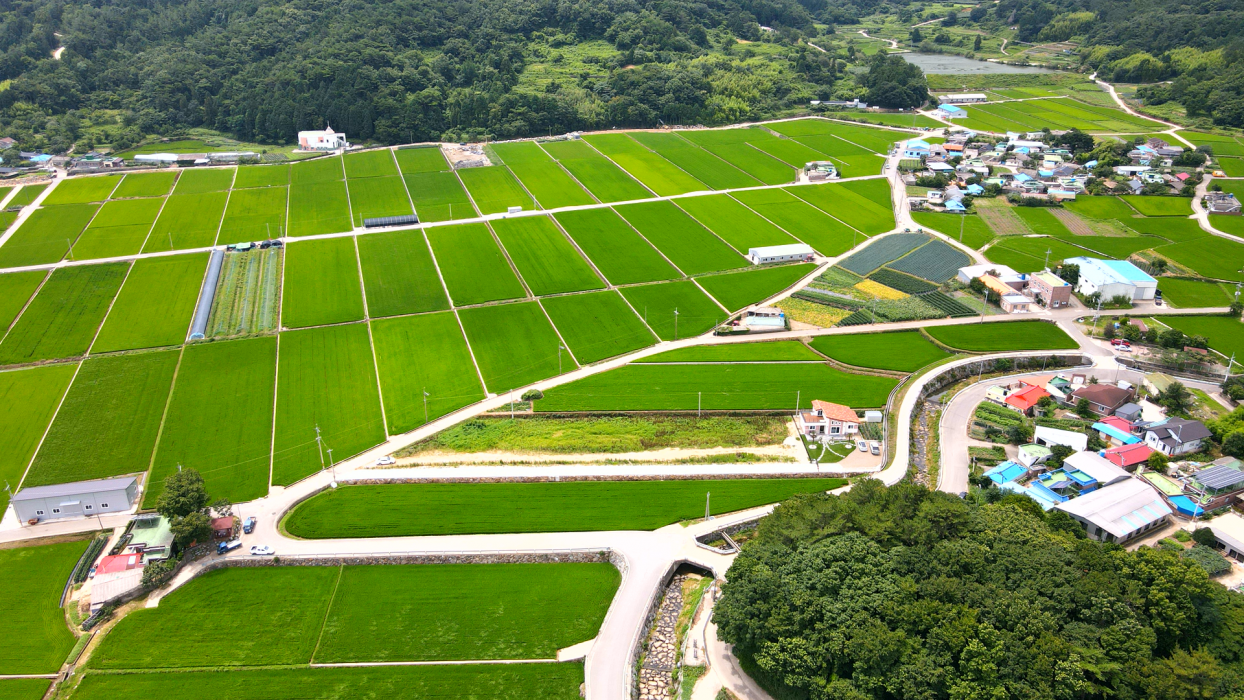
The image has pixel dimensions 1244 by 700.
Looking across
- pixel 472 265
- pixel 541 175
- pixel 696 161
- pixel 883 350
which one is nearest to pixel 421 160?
pixel 541 175

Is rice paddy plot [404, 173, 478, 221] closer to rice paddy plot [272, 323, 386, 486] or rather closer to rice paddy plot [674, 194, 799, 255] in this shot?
rice paddy plot [674, 194, 799, 255]

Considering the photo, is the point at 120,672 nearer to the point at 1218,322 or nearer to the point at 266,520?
the point at 266,520

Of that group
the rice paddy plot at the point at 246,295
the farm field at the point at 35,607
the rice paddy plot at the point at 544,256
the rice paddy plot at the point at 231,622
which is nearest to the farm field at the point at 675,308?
the rice paddy plot at the point at 544,256

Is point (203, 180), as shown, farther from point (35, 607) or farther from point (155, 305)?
point (35, 607)

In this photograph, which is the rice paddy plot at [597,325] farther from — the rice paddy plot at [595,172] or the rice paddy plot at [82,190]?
the rice paddy plot at [82,190]

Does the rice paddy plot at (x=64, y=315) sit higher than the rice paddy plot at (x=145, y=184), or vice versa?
the rice paddy plot at (x=145, y=184)

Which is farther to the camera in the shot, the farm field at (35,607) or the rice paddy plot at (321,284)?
the rice paddy plot at (321,284)

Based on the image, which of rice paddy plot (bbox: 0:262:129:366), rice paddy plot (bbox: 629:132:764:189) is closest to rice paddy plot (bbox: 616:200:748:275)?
rice paddy plot (bbox: 629:132:764:189)
